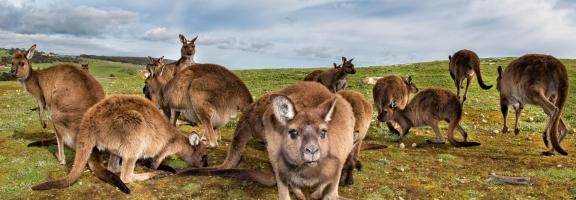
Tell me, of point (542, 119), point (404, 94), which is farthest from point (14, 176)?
point (542, 119)

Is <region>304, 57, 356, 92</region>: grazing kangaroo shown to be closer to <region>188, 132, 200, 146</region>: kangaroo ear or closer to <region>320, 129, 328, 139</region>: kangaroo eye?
<region>188, 132, 200, 146</region>: kangaroo ear

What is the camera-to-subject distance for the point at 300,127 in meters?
5.96

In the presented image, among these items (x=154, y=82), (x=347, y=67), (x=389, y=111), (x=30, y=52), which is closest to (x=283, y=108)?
(x=389, y=111)

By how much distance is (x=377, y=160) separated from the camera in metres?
10.5

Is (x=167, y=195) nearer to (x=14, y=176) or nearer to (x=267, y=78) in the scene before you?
(x=14, y=176)

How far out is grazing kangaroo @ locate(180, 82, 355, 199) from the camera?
5.88m

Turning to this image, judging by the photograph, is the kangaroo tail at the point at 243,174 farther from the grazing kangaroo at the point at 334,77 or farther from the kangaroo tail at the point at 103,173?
the grazing kangaroo at the point at 334,77

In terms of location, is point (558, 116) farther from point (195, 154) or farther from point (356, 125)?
point (195, 154)

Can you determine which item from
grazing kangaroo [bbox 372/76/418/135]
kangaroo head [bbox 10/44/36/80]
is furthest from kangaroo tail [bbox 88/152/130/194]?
grazing kangaroo [bbox 372/76/418/135]

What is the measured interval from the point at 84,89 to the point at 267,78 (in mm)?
28280

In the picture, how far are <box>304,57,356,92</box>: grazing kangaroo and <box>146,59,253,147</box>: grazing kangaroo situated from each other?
31.3ft

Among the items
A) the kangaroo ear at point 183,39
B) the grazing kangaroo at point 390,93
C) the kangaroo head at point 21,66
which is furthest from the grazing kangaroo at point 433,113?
the kangaroo head at point 21,66

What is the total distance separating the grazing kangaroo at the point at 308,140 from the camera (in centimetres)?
588

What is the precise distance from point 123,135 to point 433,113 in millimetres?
8618
